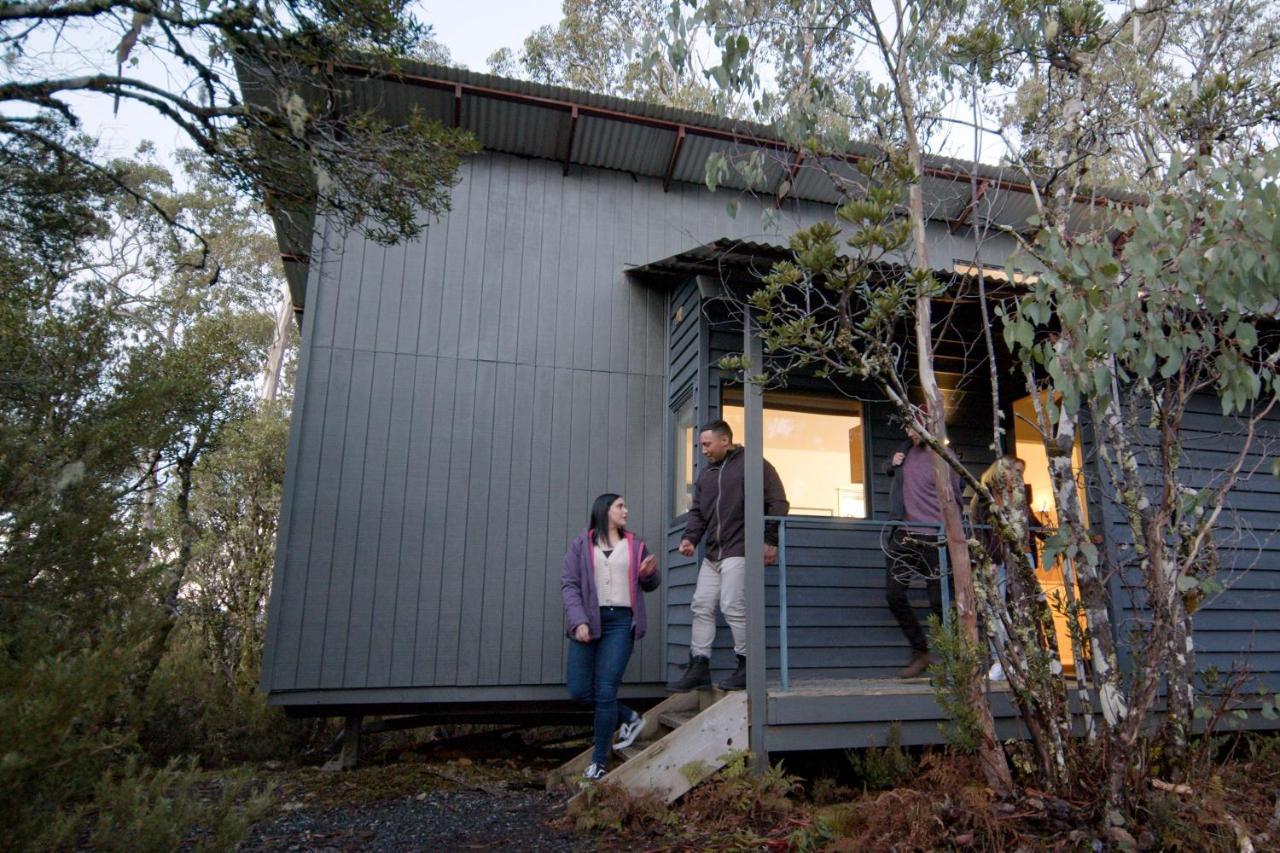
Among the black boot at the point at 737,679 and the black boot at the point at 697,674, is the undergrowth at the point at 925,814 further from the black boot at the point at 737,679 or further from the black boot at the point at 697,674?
the black boot at the point at 697,674

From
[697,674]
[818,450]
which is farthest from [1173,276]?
[818,450]

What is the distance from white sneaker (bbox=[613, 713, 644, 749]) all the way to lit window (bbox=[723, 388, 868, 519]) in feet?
7.60

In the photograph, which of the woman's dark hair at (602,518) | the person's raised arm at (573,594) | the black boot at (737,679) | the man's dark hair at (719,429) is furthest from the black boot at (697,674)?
Answer: the man's dark hair at (719,429)

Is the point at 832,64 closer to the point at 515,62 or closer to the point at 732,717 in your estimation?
the point at 732,717

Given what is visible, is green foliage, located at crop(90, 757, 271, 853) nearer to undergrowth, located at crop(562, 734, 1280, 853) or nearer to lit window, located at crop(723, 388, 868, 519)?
undergrowth, located at crop(562, 734, 1280, 853)

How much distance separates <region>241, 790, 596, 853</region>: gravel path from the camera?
4.10 meters

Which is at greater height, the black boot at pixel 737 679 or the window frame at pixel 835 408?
the window frame at pixel 835 408

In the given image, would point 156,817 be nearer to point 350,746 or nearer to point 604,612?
point 604,612

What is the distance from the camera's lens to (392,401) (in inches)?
254

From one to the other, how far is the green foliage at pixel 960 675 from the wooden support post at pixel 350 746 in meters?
4.26

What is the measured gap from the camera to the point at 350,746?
6.18 meters

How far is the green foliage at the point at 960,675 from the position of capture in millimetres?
3732

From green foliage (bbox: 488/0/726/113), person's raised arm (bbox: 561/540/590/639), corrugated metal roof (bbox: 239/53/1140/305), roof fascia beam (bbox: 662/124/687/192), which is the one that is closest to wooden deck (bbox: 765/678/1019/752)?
person's raised arm (bbox: 561/540/590/639)

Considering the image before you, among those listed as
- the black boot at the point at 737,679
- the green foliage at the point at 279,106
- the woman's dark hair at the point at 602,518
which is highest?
the green foliage at the point at 279,106
